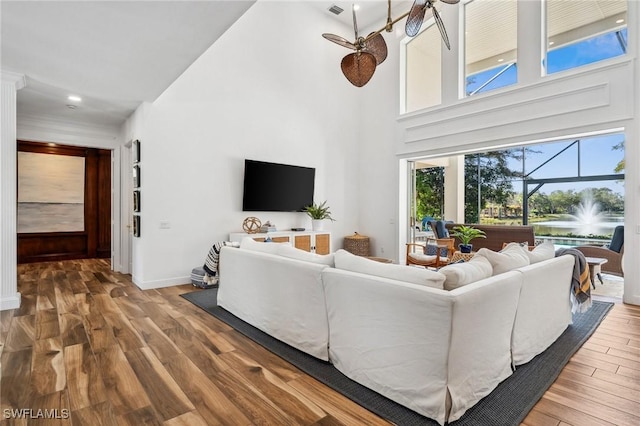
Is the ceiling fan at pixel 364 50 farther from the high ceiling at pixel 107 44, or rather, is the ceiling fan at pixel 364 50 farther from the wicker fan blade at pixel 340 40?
the high ceiling at pixel 107 44

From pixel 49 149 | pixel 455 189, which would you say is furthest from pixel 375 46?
pixel 49 149

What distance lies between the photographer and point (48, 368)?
2.32m

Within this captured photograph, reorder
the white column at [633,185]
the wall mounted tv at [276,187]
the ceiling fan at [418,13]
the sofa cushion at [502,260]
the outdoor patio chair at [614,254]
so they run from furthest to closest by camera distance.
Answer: the wall mounted tv at [276,187] → the outdoor patio chair at [614,254] → the white column at [633,185] → the ceiling fan at [418,13] → the sofa cushion at [502,260]

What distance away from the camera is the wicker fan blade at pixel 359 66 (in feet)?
11.5

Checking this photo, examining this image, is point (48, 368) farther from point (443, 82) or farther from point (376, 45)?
point (443, 82)

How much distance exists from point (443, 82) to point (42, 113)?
6.92m

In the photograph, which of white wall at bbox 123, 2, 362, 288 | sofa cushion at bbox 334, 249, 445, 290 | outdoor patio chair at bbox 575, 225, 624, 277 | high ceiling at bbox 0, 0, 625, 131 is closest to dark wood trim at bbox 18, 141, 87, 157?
high ceiling at bbox 0, 0, 625, 131

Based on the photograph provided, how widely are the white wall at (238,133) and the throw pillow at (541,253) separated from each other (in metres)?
4.31

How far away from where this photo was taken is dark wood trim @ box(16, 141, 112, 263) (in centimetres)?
724

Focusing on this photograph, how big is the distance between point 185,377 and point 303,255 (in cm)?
123

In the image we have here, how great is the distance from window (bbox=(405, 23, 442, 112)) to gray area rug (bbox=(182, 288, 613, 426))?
5.38 m

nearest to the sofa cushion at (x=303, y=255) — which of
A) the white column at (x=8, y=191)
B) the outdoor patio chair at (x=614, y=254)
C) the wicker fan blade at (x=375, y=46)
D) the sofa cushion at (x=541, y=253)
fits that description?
the sofa cushion at (x=541, y=253)

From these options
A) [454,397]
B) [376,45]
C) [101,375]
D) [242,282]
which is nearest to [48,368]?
[101,375]

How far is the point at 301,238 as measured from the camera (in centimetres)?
600
